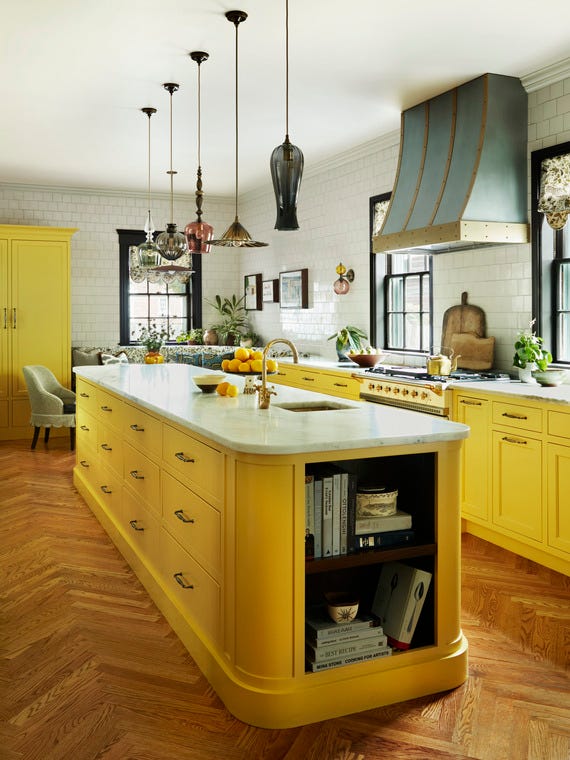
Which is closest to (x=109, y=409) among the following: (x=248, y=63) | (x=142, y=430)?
(x=142, y=430)

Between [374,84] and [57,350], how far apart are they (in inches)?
195

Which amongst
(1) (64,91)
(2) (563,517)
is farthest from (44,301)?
(2) (563,517)

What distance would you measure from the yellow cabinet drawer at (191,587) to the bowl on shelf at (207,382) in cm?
89

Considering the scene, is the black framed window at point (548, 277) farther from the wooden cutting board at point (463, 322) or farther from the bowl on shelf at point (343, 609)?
the bowl on shelf at point (343, 609)

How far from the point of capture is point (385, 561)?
8.95ft

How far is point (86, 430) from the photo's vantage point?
18.2 ft

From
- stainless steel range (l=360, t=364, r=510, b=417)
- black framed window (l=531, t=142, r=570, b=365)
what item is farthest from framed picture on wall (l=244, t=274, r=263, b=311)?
black framed window (l=531, t=142, r=570, b=365)

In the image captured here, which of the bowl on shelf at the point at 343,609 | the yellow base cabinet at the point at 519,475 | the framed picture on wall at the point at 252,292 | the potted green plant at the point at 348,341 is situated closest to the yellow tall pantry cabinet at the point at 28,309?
the framed picture on wall at the point at 252,292

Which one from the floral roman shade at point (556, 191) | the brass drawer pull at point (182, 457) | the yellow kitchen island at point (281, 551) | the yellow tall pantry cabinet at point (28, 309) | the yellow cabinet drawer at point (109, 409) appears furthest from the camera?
the yellow tall pantry cabinet at point (28, 309)

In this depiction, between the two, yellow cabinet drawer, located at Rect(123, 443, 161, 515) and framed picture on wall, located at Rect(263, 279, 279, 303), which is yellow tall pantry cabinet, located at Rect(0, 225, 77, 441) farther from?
yellow cabinet drawer, located at Rect(123, 443, 161, 515)

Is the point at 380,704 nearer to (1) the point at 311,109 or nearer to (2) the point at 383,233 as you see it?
(2) the point at 383,233

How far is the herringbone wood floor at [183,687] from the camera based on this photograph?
2389 mm

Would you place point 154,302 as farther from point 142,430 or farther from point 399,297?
point 142,430

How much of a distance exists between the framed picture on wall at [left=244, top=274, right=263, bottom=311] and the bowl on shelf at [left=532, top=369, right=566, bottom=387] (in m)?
5.26
